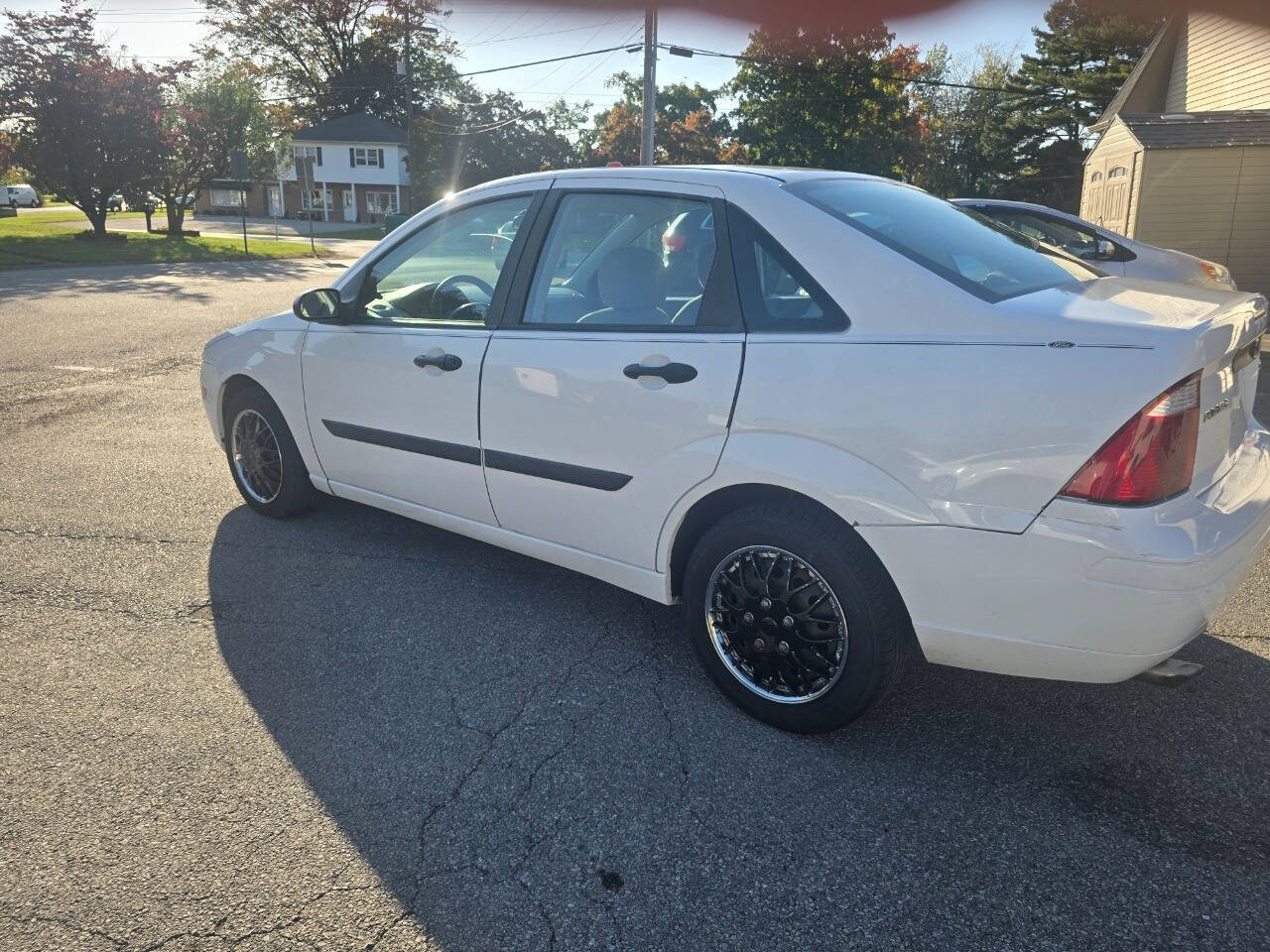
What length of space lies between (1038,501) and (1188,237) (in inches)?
608

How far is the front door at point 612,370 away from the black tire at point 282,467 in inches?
58.2

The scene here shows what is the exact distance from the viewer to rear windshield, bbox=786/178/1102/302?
279cm

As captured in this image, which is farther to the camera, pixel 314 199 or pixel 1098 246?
pixel 314 199

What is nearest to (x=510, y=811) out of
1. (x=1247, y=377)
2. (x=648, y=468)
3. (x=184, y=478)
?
(x=648, y=468)

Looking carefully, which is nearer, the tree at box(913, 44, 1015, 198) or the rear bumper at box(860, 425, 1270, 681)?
the rear bumper at box(860, 425, 1270, 681)

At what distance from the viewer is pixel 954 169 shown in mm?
47688

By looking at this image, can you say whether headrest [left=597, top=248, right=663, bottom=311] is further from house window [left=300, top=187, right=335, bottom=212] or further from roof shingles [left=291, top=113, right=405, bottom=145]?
house window [left=300, top=187, right=335, bottom=212]

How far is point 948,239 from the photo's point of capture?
3066 millimetres

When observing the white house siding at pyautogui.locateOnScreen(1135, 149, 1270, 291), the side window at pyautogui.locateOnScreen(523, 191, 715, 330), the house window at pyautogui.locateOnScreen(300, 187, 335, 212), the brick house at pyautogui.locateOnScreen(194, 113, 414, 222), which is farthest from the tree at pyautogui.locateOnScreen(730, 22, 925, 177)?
the side window at pyautogui.locateOnScreen(523, 191, 715, 330)

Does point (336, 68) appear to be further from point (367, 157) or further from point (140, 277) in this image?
point (140, 277)

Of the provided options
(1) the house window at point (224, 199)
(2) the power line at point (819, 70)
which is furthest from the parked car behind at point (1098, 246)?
(1) the house window at point (224, 199)

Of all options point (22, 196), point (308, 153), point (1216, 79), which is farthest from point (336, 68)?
point (1216, 79)

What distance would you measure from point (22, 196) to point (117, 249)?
50.0m

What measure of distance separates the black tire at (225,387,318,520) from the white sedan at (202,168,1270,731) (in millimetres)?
700
